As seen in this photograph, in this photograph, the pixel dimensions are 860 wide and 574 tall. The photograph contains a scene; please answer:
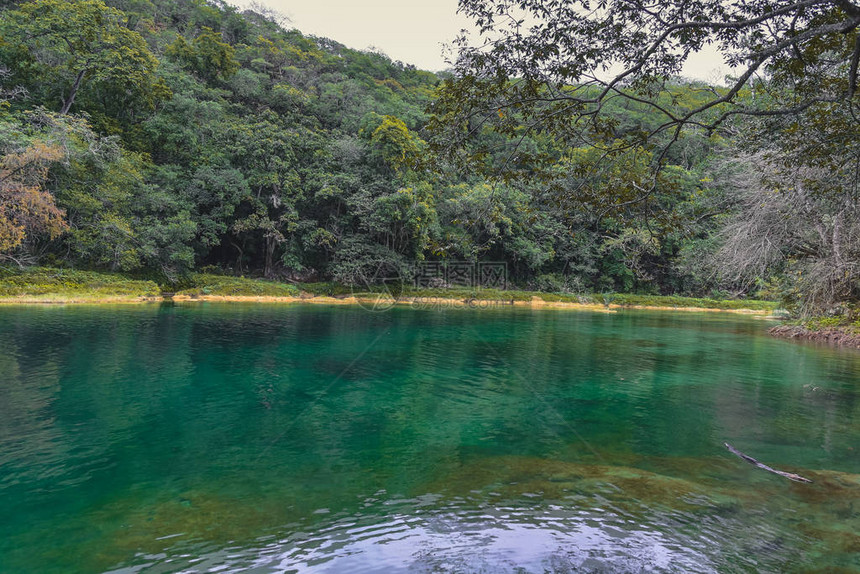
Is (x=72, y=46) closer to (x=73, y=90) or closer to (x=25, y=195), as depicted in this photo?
(x=73, y=90)

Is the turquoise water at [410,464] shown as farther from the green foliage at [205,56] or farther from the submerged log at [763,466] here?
the green foliage at [205,56]

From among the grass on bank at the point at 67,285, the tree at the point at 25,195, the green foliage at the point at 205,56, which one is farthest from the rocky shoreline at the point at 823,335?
the green foliage at the point at 205,56

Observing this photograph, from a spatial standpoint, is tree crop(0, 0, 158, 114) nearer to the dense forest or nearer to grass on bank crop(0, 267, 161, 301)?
the dense forest

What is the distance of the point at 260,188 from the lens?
3406cm

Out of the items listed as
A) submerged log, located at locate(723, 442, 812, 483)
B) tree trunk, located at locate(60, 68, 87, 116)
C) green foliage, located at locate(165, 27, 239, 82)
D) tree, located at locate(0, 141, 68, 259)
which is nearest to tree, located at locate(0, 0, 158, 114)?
tree trunk, located at locate(60, 68, 87, 116)

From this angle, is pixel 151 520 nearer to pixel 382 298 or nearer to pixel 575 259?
pixel 382 298

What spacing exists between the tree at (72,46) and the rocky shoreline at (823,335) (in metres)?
37.8

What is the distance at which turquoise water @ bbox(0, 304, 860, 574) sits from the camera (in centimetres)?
396

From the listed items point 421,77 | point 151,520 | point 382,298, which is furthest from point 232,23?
point 151,520

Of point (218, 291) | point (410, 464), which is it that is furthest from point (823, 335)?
point (218, 291)

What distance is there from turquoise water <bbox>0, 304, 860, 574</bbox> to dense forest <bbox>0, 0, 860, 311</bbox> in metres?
6.38

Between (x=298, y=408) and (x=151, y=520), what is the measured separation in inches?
152

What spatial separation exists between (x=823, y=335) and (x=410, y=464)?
20.7 meters

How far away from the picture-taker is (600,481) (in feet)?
17.8
